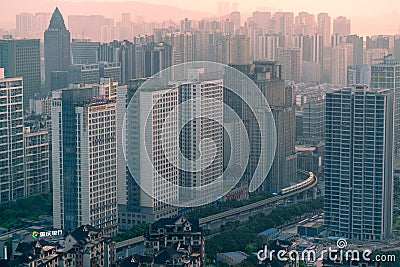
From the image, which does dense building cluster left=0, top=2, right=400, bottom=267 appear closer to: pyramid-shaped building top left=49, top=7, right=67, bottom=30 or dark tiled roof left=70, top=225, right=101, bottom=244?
dark tiled roof left=70, top=225, right=101, bottom=244

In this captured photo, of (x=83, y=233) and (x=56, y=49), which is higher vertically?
(x=56, y=49)

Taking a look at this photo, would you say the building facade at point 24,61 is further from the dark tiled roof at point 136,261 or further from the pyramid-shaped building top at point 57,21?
the dark tiled roof at point 136,261

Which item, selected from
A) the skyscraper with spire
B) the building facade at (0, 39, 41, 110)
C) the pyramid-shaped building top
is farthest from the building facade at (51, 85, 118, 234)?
the skyscraper with spire

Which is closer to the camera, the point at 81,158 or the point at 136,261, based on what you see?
the point at 136,261

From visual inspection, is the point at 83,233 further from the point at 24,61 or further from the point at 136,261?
the point at 24,61

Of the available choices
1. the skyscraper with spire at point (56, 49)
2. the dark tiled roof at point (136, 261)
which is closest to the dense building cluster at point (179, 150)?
the dark tiled roof at point (136, 261)

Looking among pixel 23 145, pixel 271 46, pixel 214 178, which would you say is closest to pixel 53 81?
pixel 271 46

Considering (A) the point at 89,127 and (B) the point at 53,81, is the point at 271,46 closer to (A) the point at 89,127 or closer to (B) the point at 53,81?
(B) the point at 53,81

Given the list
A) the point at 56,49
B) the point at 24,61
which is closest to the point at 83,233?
the point at 24,61
